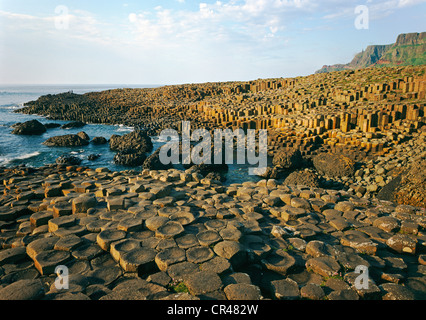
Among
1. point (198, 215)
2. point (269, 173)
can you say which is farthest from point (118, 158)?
point (198, 215)

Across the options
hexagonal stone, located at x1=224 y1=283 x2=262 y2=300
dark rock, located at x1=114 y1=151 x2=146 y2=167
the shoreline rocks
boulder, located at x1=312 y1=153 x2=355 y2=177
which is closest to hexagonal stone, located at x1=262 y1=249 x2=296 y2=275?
the shoreline rocks

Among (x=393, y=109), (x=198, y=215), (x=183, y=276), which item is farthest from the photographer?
(x=393, y=109)

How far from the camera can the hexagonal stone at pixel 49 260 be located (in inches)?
129

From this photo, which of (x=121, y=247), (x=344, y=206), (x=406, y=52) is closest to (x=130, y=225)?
(x=121, y=247)

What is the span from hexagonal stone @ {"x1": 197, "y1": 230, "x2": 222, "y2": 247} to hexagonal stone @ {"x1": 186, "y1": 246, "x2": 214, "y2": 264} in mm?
123

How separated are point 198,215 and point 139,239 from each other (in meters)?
1.33

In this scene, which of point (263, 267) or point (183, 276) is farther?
point (263, 267)

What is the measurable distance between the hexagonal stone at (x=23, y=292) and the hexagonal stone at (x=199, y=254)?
177cm

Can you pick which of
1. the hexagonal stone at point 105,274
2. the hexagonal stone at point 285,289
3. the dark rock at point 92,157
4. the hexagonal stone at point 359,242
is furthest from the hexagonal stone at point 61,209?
the dark rock at point 92,157

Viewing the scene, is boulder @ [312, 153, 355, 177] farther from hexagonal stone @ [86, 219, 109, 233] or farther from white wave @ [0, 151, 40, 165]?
white wave @ [0, 151, 40, 165]

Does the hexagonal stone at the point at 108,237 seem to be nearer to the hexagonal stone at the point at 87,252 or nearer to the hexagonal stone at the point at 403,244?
the hexagonal stone at the point at 87,252

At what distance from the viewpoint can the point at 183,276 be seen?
3.09m
